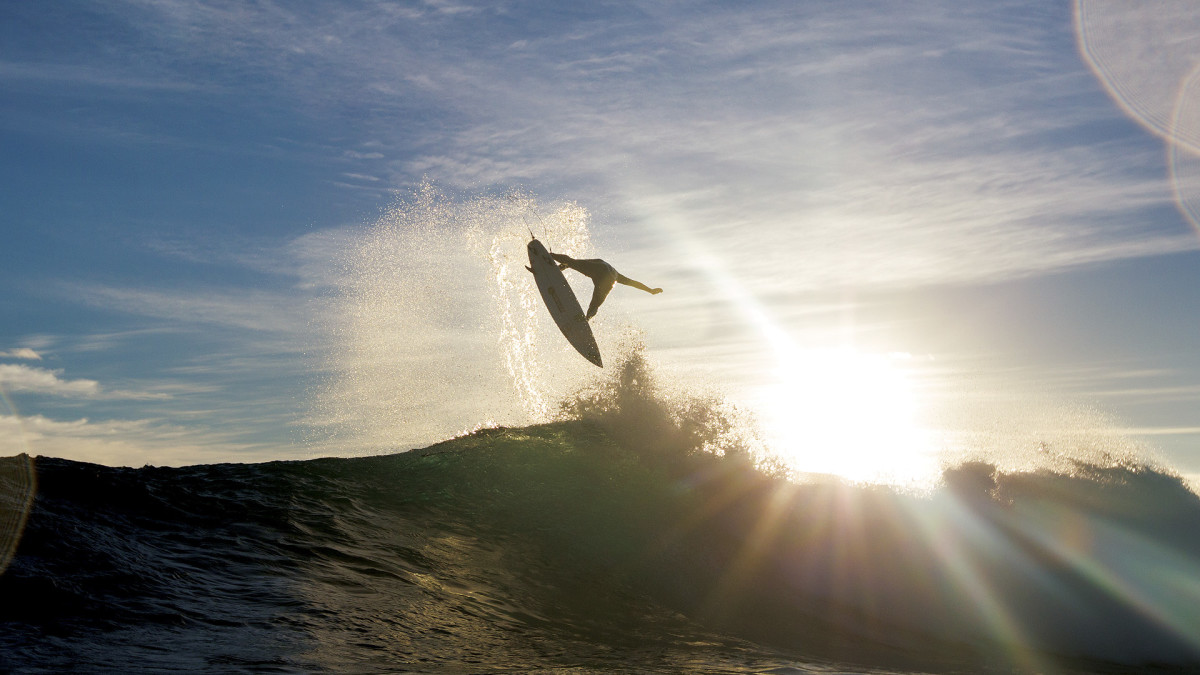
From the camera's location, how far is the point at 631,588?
467 inches

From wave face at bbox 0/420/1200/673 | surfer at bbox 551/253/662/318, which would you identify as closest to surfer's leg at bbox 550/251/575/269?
surfer at bbox 551/253/662/318

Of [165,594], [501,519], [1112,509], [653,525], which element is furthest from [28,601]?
[1112,509]

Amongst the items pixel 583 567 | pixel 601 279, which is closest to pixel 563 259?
pixel 601 279

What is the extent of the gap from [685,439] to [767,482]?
248 centimetres

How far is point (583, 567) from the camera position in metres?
12.1

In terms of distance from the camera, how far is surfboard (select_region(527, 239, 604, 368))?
17.3 meters

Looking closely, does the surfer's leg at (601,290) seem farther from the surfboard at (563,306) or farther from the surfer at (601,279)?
the surfboard at (563,306)

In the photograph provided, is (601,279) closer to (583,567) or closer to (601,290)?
(601,290)

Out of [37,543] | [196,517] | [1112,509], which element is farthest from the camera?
[1112,509]

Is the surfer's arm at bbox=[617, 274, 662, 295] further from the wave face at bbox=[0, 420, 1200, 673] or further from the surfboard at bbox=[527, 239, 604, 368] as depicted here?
the wave face at bbox=[0, 420, 1200, 673]

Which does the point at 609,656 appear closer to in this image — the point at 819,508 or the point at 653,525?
the point at 653,525

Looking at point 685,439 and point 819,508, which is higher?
point 685,439

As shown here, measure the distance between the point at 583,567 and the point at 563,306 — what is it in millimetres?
6979

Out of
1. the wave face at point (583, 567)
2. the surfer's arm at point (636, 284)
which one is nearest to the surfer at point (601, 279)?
the surfer's arm at point (636, 284)
